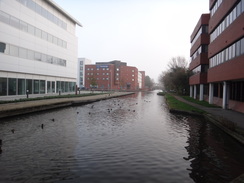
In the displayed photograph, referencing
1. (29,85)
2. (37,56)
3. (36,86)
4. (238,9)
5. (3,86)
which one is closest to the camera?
(238,9)

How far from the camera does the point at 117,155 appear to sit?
9.26m

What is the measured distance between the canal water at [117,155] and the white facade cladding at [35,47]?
19.4 m

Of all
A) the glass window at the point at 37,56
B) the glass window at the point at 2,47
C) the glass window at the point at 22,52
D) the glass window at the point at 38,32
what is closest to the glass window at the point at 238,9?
the glass window at the point at 2,47

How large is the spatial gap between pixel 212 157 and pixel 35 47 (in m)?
35.2

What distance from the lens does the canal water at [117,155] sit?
282 inches

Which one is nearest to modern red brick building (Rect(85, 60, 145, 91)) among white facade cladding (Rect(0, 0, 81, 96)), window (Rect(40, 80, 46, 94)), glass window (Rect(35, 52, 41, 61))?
white facade cladding (Rect(0, 0, 81, 96))

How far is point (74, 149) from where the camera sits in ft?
32.9

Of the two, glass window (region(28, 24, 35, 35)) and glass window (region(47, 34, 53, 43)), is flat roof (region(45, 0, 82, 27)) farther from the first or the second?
glass window (region(28, 24, 35, 35))

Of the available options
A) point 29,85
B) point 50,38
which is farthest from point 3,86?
point 50,38

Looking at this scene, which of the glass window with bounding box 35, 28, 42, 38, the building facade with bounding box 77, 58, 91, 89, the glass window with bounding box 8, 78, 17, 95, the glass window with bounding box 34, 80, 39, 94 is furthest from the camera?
the building facade with bounding box 77, 58, 91, 89

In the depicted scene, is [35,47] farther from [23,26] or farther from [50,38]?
[50,38]

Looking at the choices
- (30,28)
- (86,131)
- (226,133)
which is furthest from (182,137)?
(30,28)

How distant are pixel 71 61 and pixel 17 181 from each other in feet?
159

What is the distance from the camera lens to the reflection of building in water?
735 centimetres
